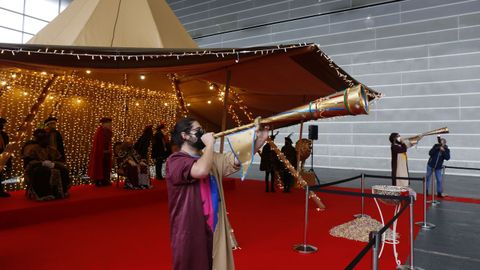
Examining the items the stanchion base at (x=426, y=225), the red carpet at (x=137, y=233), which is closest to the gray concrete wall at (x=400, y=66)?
the red carpet at (x=137, y=233)

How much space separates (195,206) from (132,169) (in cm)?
511

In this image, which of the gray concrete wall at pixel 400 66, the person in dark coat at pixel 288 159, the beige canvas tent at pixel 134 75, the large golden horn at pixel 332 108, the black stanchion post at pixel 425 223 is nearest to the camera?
the large golden horn at pixel 332 108

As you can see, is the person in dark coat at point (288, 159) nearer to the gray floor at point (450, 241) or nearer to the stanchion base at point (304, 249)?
the gray floor at point (450, 241)

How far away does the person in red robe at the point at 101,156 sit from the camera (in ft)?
22.6

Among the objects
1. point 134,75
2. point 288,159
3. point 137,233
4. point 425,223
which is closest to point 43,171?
point 137,233

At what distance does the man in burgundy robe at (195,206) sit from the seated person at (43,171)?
13.6 ft

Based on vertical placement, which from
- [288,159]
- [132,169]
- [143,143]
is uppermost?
[143,143]

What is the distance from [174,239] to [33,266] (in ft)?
6.77

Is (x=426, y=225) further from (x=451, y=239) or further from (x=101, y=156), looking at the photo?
(x=101, y=156)

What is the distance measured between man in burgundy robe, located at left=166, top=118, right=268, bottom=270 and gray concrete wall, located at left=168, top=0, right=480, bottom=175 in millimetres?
11586

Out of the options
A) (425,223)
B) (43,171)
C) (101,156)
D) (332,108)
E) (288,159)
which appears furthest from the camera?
(288,159)

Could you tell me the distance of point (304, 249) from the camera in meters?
3.65

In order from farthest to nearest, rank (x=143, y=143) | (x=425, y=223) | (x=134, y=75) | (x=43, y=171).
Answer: (x=143, y=143) < (x=134, y=75) < (x=43, y=171) < (x=425, y=223)

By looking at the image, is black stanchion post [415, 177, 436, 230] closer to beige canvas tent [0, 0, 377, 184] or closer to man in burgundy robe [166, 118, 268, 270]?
beige canvas tent [0, 0, 377, 184]
